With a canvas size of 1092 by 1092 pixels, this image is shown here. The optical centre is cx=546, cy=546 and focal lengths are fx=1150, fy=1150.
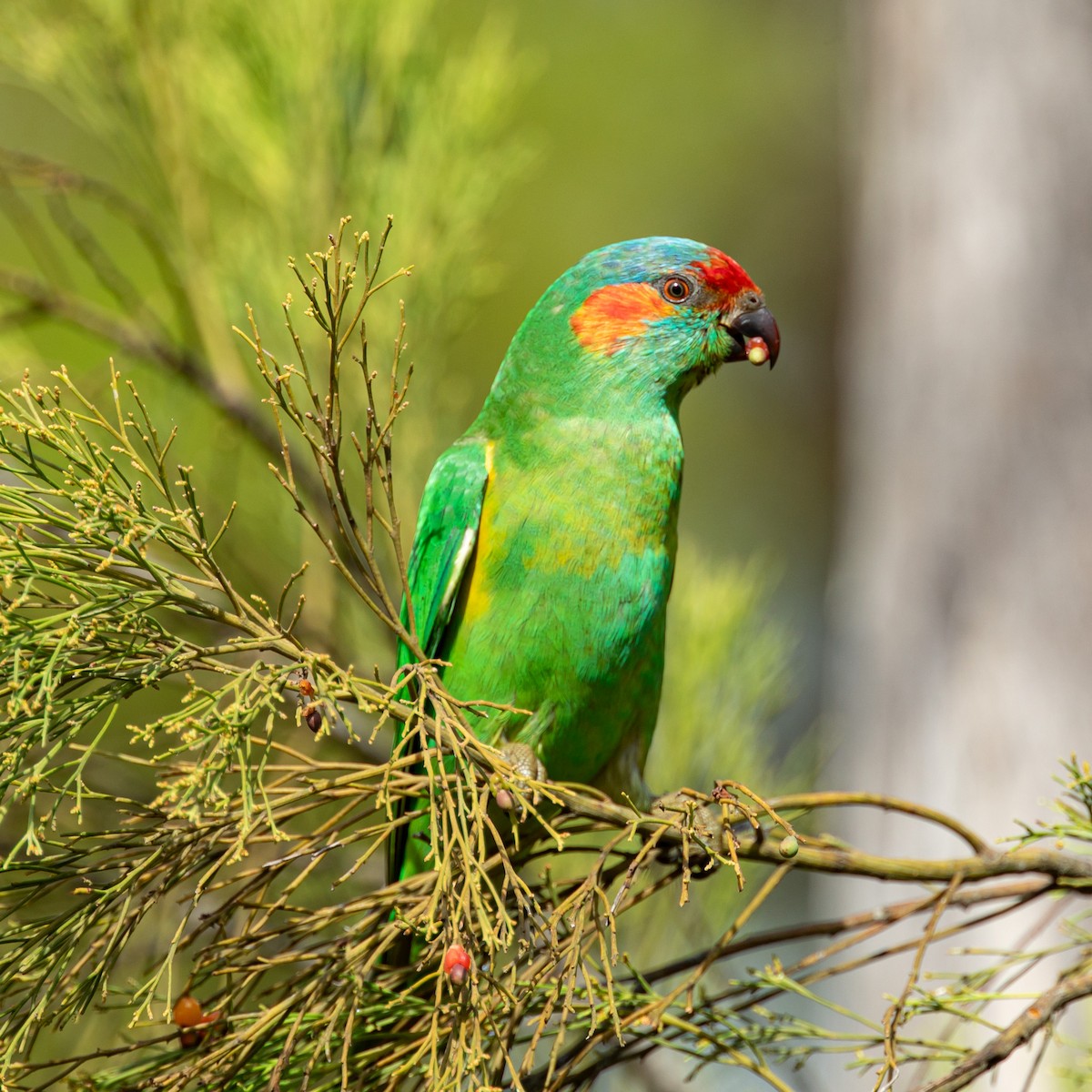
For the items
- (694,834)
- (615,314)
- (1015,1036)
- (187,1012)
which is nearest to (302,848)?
(187,1012)

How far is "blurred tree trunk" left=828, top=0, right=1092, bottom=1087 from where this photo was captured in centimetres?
396

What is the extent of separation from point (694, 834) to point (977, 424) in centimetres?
353

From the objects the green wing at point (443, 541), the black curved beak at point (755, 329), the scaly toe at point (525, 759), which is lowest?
the scaly toe at point (525, 759)

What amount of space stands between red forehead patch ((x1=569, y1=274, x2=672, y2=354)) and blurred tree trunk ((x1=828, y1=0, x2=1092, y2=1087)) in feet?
8.02

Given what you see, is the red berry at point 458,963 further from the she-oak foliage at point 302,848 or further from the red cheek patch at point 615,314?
the red cheek patch at point 615,314

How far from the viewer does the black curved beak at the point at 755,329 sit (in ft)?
7.14

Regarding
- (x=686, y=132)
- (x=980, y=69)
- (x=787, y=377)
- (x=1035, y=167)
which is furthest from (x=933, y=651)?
(x=686, y=132)

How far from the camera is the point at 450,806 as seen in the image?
1053 mm

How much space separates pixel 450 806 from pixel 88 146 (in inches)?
236

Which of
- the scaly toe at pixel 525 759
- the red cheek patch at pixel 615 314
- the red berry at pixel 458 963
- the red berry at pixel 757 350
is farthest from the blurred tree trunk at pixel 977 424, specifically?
the red berry at pixel 458 963

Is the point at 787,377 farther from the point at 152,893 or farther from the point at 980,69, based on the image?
the point at 152,893

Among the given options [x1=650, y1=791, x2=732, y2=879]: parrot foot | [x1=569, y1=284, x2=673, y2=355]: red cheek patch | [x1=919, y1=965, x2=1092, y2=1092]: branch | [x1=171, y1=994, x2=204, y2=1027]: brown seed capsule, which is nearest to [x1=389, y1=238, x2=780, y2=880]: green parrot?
[x1=569, y1=284, x2=673, y2=355]: red cheek patch

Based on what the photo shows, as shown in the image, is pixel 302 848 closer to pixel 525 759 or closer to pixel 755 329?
pixel 525 759

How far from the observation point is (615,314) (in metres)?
2.13
